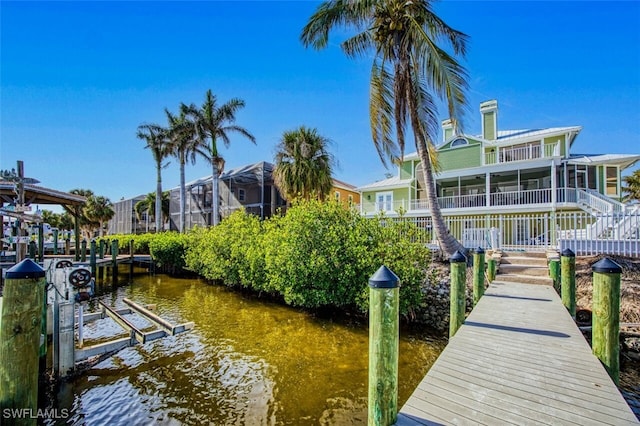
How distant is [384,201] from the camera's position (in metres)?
24.4

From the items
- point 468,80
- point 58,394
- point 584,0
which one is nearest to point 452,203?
point 468,80

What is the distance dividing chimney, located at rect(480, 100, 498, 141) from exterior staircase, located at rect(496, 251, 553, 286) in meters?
12.9

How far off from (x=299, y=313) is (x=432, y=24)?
11805 millimetres

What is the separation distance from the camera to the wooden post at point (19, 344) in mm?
2551

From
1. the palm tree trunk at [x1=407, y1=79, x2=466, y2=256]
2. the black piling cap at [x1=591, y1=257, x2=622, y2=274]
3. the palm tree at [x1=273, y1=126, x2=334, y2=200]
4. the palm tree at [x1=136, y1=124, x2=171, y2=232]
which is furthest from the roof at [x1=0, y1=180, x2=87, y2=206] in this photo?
the black piling cap at [x1=591, y1=257, x2=622, y2=274]

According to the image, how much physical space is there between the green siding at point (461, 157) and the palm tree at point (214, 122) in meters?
16.8

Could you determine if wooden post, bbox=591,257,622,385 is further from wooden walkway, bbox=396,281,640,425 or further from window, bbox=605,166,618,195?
window, bbox=605,166,618,195

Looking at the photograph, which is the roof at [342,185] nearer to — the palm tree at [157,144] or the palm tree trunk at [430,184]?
the palm tree at [157,144]

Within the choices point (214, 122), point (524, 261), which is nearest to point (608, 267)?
point (524, 261)

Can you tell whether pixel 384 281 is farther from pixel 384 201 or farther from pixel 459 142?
pixel 384 201

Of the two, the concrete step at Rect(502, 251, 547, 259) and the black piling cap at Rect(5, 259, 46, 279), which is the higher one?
the black piling cap at Rect(5, 259, 46, 279)

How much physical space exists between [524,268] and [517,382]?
752cm

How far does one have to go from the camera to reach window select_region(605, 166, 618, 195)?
17688mm

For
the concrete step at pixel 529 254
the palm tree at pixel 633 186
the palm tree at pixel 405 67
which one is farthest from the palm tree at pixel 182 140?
the palm tree at pixel 633 186
